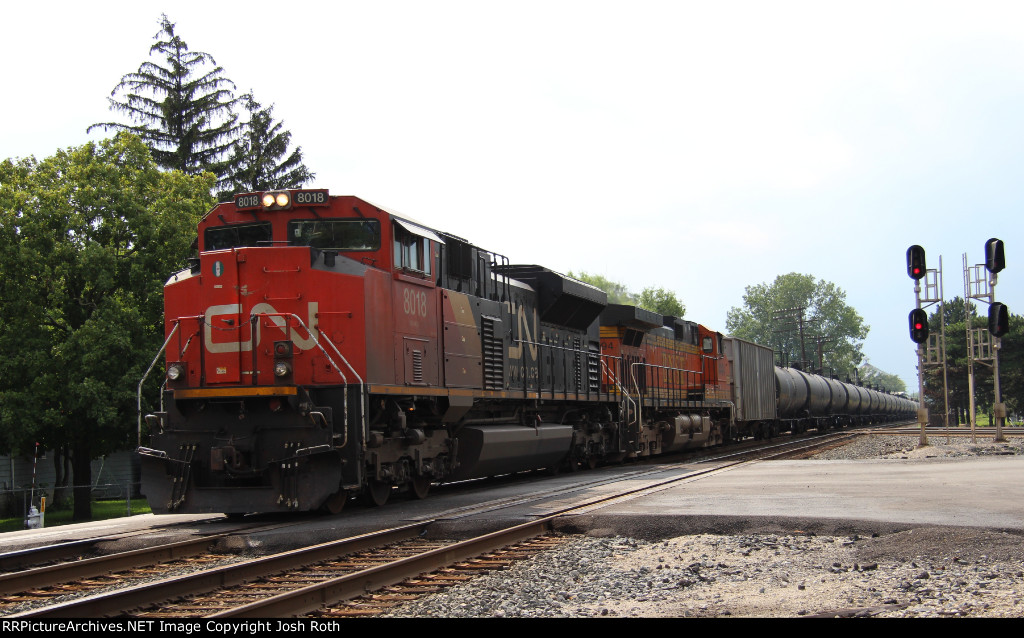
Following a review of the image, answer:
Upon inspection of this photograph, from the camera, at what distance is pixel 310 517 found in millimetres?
11516

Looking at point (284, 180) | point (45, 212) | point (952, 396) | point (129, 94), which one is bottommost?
point (952, 396)

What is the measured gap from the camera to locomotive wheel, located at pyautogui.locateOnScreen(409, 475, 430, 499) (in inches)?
520

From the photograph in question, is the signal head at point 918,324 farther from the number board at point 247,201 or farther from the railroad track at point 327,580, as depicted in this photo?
the number board at point 247,201

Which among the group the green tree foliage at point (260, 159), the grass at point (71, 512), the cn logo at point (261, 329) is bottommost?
the grass at point (71, 512)

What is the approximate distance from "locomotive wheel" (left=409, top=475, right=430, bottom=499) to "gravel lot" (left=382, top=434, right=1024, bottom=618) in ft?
14.5

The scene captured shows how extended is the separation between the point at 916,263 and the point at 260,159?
84.5 ft

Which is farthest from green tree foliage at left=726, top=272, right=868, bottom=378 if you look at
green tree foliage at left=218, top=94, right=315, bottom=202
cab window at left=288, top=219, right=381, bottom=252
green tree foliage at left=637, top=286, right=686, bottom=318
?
cab window at left=288, top=219, right=381, bottom=252

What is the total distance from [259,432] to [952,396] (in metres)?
75.5

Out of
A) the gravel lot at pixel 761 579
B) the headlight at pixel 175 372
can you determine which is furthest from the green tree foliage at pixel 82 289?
the gravel lot at pixel 761 579

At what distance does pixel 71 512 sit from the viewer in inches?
1131

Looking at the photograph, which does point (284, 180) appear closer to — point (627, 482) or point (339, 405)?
point (627, 482)

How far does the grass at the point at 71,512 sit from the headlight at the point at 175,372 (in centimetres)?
1453

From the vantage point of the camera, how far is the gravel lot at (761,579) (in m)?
5.98
